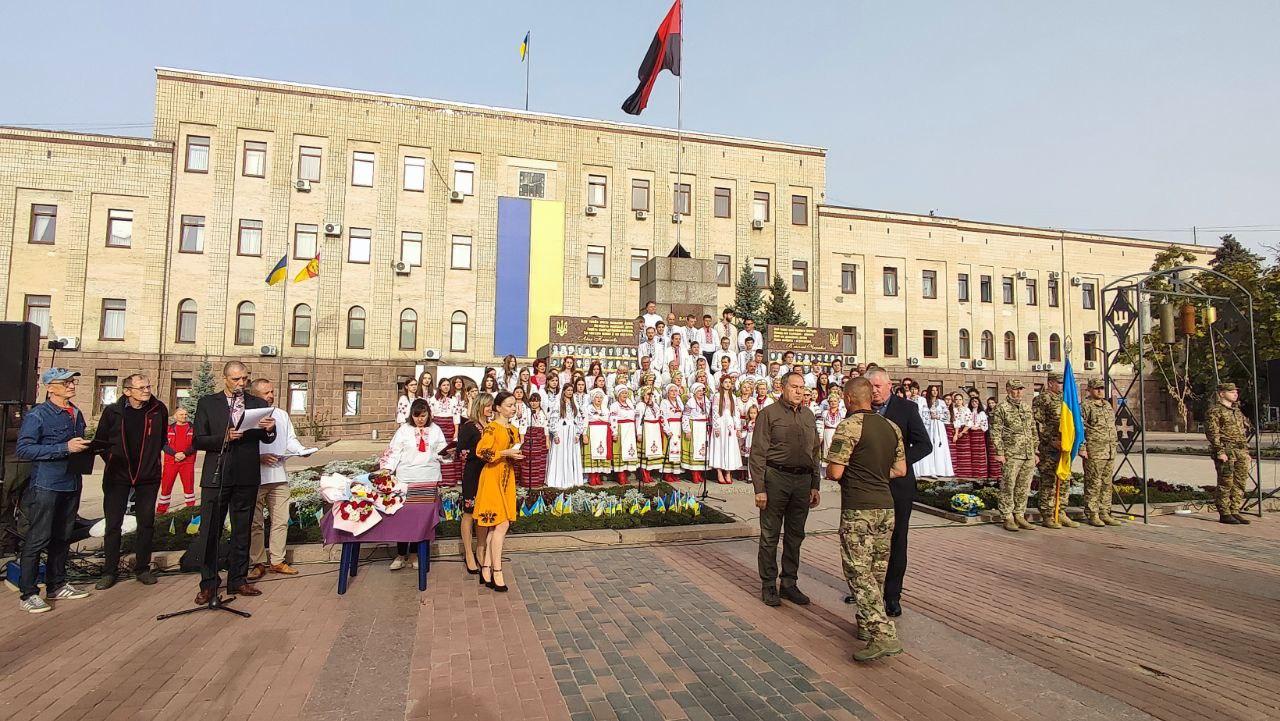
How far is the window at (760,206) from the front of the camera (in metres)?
35.9

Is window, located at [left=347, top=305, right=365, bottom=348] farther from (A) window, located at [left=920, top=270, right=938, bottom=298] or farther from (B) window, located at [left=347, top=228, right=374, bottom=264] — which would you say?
(A) window, located at [left=920, top=270, right=938, bottom=298]

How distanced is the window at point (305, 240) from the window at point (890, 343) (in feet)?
101

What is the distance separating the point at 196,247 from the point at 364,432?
10874 mm

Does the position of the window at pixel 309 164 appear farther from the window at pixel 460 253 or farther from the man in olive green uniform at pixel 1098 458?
the man in olive green uniform at pixel 1098 458

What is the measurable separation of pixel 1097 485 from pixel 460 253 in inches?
1079

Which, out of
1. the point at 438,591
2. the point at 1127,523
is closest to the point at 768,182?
the point at 1127,523

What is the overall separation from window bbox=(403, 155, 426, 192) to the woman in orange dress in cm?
2738

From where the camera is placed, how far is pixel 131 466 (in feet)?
22.0

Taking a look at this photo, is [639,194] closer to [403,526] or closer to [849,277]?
[849,277]

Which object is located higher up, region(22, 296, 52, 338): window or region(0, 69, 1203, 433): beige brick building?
region(0, 69, 1203, 433): beige brick building

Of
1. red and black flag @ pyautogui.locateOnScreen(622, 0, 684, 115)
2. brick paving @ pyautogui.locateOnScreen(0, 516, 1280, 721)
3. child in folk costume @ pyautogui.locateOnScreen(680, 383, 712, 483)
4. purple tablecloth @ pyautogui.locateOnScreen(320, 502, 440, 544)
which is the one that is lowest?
brick paving @ pyautogui.locateOnScreen(0, 516, 1280, 721)

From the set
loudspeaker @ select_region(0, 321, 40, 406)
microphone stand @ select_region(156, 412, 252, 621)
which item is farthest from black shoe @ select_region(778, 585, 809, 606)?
loudspeaker @ select_region(0, 321, 40, 406)

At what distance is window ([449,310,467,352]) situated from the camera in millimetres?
30984

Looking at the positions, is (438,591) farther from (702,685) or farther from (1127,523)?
(1127,523)
